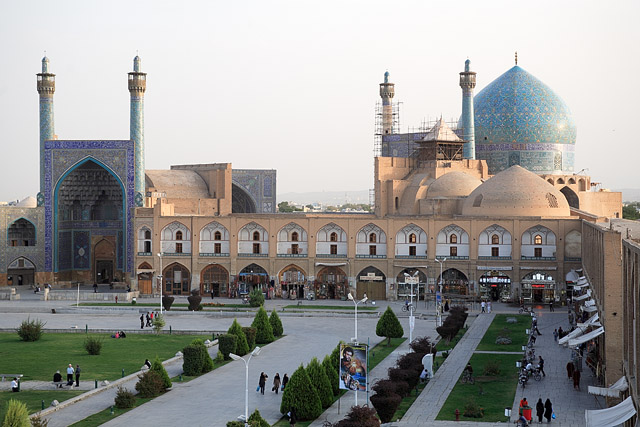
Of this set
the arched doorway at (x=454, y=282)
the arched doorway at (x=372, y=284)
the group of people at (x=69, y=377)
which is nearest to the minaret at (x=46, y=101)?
the arched doorway at (x=372, y=284)

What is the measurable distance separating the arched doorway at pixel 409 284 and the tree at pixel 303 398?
88.3 feet

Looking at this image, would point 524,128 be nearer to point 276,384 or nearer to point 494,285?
point 494,285

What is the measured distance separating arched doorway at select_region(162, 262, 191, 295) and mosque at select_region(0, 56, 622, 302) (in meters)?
0.06

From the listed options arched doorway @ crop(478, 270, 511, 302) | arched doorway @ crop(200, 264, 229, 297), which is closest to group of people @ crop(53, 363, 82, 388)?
arched doorway @ crop(200, 264, 229, 297)

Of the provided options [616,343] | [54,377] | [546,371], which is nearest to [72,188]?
[54,377]

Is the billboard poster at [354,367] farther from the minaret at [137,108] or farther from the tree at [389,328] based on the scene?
the minaret at [137,108]

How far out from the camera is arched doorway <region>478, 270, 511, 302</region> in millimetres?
48031

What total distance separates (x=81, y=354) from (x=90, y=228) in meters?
27.3

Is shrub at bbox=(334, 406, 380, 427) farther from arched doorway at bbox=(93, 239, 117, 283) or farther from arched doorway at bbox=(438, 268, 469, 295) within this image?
arched doorway at bbox=(93, 239, 117, 283)

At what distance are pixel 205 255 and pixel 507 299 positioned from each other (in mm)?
16644

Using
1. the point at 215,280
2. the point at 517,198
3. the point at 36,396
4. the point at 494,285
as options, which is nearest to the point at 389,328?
the point at 36,396

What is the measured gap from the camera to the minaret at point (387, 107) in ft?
209

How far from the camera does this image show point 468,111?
193ft

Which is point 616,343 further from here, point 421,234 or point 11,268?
point 11,268
